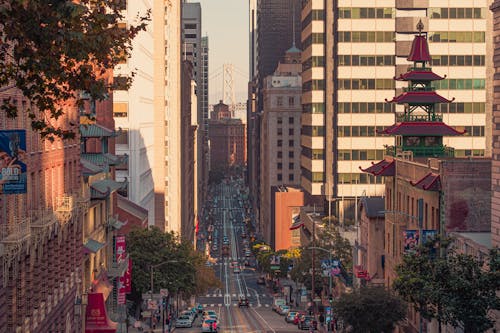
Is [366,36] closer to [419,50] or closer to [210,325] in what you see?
[419,50]

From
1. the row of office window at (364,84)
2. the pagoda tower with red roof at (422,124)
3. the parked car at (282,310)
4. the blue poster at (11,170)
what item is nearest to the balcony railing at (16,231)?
the blue poster at (11,170)

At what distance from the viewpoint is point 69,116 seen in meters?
56.5

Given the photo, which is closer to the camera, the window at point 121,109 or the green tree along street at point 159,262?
the green tree along street at point 159,262

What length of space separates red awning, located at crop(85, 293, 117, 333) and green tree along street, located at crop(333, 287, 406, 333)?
1617 cm

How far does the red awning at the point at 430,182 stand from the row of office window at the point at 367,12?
7834cm

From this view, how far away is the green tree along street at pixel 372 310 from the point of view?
220 feet

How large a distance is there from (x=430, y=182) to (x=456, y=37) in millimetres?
81684

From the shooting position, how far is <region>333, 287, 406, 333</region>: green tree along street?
67.1 m

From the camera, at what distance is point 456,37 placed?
13888cm

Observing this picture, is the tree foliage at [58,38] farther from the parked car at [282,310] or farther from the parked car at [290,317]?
the parked car at [282,310]

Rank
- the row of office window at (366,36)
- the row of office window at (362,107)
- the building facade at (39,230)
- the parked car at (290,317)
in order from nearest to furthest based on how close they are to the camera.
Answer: the building facade at (39,230) → the parked car at (290,317) → the row of office window at (366,36) → the row of office window at (362,107)

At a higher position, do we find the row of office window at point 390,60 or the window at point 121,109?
the row of office window at point 390,60

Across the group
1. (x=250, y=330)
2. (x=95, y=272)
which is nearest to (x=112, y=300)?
(x=95, y=272)

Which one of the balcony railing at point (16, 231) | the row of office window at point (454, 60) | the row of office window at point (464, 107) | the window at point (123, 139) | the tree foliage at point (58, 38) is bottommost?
the balcony railing at point (16, 231)
